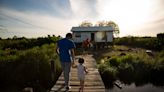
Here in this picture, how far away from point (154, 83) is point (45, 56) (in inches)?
356

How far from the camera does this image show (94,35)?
39.3m

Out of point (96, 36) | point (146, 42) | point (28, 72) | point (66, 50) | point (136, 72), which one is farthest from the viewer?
point (146, 42)

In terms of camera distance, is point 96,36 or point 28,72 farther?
point 96,36

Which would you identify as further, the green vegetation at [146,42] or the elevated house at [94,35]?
the green vegetation at [146,42]

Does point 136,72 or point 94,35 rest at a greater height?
point 94,35

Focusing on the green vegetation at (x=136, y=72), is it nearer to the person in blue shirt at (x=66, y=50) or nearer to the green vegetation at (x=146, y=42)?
the person in blue shirt at (x=66, y=50)

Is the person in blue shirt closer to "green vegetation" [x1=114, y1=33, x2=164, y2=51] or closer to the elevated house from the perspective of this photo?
the elevated house

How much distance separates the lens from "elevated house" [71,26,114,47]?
39031 mm

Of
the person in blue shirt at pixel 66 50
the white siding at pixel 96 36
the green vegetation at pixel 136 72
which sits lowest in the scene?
the green vegetation at pixel 136 72

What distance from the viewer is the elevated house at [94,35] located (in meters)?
39.0

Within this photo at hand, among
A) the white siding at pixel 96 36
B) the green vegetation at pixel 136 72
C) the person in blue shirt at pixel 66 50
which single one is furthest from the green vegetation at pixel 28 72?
the white siding at pixel 96 36

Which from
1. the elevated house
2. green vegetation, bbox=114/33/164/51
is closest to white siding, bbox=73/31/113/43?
the elevated house

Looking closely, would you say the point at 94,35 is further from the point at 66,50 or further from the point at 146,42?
the point at 66,50

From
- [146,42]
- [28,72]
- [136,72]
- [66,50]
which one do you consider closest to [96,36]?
[146,42]
